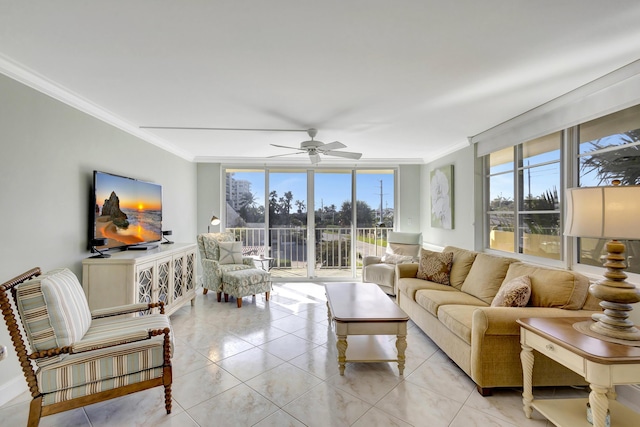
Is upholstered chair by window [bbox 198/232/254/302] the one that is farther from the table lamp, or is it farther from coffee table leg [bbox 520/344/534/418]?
the table lamp

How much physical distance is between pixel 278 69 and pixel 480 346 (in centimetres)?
254

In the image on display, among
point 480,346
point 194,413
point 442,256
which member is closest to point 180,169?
point 194,413

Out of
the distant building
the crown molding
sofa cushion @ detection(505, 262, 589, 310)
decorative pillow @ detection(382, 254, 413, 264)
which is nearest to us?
sofa cushion @ detection(505, 262, 589, 310)

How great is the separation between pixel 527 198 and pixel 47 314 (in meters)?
4.43

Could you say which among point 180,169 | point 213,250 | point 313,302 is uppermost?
point 180,169

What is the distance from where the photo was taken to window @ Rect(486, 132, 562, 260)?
3.01 meters

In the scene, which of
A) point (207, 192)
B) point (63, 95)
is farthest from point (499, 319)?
point (207, 192)

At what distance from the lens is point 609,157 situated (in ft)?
8.07

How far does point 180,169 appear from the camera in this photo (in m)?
4.88

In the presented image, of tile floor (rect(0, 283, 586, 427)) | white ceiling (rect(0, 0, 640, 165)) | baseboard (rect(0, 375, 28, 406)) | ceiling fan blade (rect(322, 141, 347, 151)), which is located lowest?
tile floor (rect(0, 283, 586, 427))

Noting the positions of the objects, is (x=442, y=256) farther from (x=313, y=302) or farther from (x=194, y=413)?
(x=194, y=413)

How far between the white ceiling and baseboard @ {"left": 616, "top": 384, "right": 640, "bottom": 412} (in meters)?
2.34

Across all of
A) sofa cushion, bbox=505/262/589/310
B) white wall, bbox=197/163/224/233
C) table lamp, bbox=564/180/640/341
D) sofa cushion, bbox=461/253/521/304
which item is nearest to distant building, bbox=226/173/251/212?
white wall, bbox=197/163/224/233

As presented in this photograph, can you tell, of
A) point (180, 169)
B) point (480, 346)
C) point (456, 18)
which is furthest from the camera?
point (180, 169)
